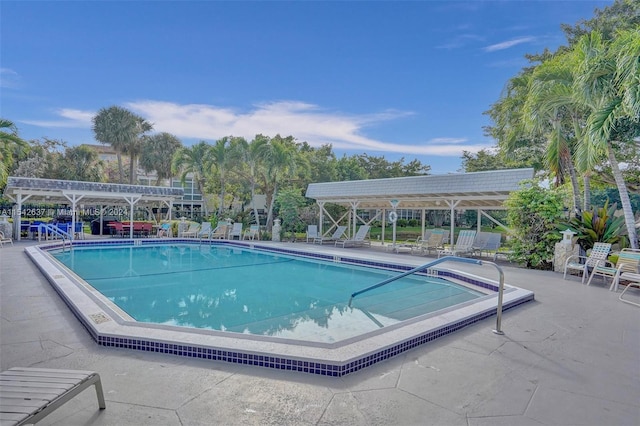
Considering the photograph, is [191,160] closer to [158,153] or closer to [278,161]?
[278,161]

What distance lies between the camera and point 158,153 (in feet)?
101

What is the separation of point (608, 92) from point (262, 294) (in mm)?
8976

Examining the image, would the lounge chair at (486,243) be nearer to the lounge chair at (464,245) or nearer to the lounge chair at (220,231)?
the lounge chair at (464,245)

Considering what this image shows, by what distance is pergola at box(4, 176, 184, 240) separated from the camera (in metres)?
17.5

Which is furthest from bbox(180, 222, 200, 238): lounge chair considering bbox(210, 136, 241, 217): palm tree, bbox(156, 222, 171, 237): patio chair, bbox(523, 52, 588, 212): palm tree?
bbox(523, 52, 588, 212): palm tree

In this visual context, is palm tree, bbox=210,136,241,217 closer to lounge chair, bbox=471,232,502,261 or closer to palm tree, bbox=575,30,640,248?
lounge chair, bbox=471,232,502,261

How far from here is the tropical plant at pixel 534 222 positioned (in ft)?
34.7

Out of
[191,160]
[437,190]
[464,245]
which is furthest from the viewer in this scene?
[191,160]

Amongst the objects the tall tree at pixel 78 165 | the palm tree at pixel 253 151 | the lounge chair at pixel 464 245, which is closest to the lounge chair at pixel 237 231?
the palm tree at pixel 253 151

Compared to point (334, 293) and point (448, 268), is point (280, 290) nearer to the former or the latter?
point (334, 293)

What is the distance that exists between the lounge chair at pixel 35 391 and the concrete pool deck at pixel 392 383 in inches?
13.9

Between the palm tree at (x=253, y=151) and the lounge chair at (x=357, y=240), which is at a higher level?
the palm tree at (x=253, y=151)

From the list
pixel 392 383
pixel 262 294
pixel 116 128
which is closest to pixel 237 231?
pixel 262 294

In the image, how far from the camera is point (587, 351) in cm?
409
